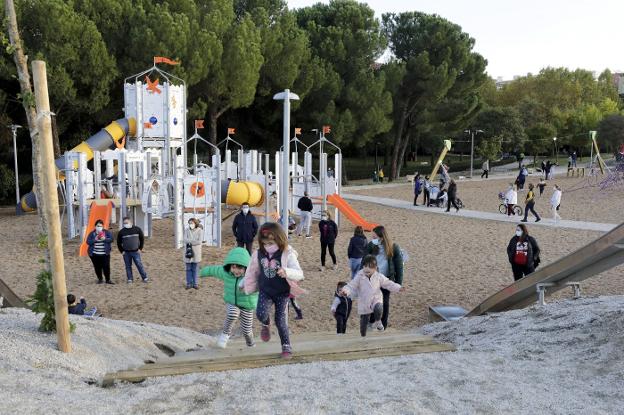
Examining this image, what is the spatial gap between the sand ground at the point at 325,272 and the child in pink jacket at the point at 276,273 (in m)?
3.68

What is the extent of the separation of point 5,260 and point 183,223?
4.32 m

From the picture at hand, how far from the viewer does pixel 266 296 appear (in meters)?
5.60

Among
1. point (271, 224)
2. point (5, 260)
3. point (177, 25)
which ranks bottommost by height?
point (5, 260)

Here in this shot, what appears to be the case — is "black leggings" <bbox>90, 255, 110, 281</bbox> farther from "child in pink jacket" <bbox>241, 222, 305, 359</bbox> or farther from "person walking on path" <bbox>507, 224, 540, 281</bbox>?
"person walking on path" <bbox>507, 224, 540, 281</bbox>

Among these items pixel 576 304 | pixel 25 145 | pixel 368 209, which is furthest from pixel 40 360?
pixel 25 145

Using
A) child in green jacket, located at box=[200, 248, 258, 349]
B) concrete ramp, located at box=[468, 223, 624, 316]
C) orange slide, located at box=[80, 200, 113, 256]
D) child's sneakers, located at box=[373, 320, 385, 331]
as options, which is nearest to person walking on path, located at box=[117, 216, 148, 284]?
orange slide, located at box=[80, 200, 113, 256]

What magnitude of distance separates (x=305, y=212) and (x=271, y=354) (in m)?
12.6

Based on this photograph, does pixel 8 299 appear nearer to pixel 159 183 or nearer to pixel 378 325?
pixel 378 325

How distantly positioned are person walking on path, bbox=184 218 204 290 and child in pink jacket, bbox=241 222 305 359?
19.0 feet

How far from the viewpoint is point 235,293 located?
20.0 feet

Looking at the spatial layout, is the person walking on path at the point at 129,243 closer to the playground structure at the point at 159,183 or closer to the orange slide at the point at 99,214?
the playground structure at the point at 159,183

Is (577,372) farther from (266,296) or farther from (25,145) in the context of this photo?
(25,145)

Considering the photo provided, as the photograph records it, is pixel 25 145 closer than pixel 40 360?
No

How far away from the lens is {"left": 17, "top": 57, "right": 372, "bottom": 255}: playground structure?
1631cm
